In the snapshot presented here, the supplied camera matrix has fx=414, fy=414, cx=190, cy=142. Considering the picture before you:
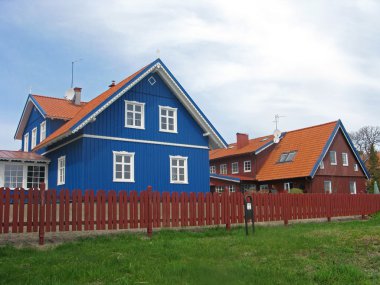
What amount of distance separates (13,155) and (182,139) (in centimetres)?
949

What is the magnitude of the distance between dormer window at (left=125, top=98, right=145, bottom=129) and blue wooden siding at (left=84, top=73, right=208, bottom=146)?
186 mm

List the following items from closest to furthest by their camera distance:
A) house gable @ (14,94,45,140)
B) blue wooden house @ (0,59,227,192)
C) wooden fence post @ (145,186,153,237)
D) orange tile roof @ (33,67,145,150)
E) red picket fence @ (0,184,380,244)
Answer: red picket fence @ (0,184,380,244), wooden fence post @ (145,186,153,237), orange tile roof @ (33,67,145,150), blue wooden house @ (0,59,227,192), house gable @ (14,94,45,140)

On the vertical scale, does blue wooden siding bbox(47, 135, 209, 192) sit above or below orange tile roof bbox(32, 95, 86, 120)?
below

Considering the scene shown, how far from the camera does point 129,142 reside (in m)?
21.9

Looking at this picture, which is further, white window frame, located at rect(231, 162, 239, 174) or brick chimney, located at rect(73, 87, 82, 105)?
white window frame, located at rect(231, 162, 239, 174)

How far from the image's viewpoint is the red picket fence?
1155 cm

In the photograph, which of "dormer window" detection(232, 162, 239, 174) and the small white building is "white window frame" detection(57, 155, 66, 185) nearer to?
the small white building

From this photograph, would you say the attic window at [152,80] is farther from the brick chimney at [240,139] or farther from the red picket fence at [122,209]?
the brick chimney at [240,139]

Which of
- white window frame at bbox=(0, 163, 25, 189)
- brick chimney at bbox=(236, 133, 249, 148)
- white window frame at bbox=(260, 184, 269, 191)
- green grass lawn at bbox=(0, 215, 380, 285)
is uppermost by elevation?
brick chimney at bbox=(236, 133, 249, 148)

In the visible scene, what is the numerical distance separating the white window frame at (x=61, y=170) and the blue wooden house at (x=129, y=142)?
6cm

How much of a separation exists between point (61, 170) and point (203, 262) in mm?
16818

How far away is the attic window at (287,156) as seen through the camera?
36.2 m

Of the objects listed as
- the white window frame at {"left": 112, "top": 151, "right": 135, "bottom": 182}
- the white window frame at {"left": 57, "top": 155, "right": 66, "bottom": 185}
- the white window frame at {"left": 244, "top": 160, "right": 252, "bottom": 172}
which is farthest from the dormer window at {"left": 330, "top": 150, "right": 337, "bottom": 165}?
the white window frame at {"left": 57, "top": 155, "right": 66, "bottom": 185}

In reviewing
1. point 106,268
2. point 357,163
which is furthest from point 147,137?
point 357,163
